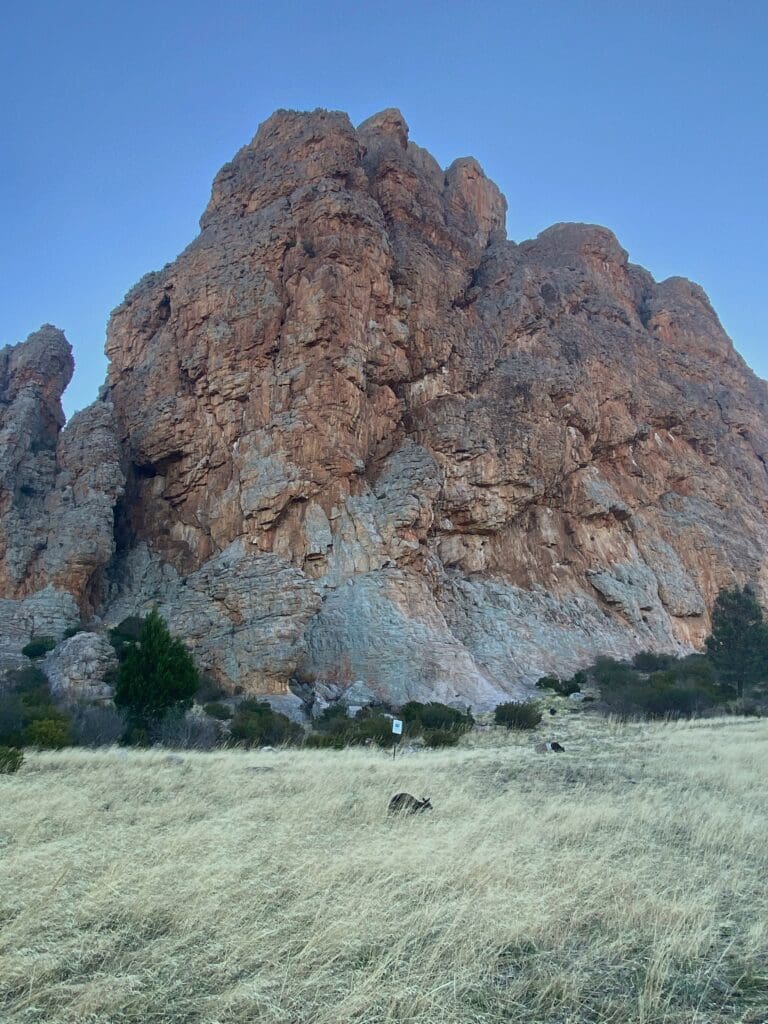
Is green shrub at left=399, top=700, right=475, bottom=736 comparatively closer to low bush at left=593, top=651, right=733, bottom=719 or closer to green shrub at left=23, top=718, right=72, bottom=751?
low bush at left=593, top=651, right=733, bottom=719

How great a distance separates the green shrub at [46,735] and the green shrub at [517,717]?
15.2m

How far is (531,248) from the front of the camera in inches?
2756

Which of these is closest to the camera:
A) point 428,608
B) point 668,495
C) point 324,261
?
point 428,608

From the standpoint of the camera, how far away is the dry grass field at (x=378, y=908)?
12.1 ft

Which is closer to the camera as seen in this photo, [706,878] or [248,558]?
[706,878]

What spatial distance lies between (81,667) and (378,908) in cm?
2912

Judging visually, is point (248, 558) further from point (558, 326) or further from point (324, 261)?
point (558, 326)

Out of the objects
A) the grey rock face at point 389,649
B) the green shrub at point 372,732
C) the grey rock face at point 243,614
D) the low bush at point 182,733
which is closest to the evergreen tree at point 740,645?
the grey rock face at point 389,649

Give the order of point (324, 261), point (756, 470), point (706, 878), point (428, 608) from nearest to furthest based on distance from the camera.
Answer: point (706, 878) < point (428, 608) < point (324, 261) < point (756, 470)

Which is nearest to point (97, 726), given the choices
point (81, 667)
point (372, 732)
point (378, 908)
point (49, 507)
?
point (372, 732)

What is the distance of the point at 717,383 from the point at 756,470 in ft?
34.3

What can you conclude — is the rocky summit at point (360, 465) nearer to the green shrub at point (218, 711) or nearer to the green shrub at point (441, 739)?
the green shrub at point (218, 711)

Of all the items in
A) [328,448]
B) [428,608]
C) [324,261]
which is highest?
[324,261]

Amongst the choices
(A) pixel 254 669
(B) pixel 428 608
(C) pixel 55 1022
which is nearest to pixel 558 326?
(B) pixel 428 608
